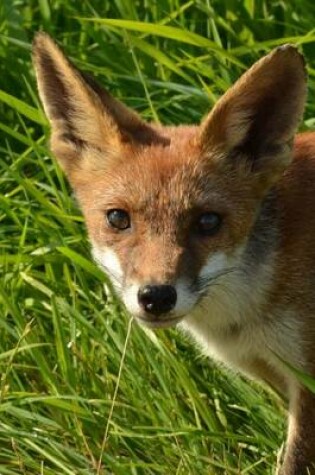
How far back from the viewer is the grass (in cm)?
545

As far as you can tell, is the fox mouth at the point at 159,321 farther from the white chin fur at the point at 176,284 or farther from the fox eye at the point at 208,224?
the fox eye at the point at 208,224

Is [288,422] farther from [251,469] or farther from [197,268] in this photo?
[197,268]

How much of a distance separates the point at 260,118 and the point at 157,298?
35.4 inches

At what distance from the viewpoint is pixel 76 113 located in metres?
5.48

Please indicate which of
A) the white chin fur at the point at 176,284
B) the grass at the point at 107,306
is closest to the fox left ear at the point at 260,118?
the white chin fur at the point at 176,284

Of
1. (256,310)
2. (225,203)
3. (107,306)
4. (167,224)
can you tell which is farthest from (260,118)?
(107,306)

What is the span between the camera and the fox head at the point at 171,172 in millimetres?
4969

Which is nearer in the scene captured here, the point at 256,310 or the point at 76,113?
the point at 256,310

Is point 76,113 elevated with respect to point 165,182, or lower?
elevated

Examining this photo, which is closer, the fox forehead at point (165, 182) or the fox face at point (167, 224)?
the fox face at point (167, 224)

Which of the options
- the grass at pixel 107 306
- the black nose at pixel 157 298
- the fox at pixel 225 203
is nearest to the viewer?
the black nose at pixel 157 298

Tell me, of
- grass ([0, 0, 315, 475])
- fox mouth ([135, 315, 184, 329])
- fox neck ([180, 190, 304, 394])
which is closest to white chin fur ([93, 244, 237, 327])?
fox mouth ([135, 315, 184, 329])

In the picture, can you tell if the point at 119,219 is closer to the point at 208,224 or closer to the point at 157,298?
the point at 208,224

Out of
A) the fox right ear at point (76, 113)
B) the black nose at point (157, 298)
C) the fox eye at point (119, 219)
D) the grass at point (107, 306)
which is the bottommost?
the grass at point (107, 306)
